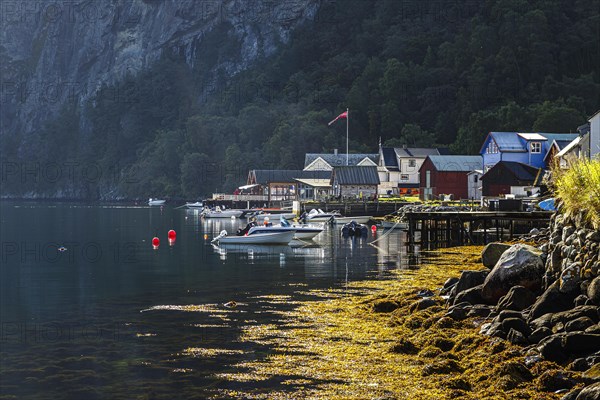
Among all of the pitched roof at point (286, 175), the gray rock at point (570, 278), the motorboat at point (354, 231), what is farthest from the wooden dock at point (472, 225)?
the pitched roof at point (286, 175)

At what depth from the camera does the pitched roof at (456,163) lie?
420 feet

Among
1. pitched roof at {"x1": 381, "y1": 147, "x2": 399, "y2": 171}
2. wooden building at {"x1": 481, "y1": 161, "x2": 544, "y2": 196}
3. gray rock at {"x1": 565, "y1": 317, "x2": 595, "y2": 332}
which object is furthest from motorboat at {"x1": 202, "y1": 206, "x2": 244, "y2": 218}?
gray rock at {"x1": 565, "y1": 317, "x2": 595, "y2": 332}

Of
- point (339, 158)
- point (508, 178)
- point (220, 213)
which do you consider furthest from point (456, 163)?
point (220, 213)

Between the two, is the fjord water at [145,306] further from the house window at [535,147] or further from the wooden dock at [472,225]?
the house window at [535,147]

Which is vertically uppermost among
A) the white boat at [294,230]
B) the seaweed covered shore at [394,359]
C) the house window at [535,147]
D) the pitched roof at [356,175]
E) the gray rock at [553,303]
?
the house window at [535,147]

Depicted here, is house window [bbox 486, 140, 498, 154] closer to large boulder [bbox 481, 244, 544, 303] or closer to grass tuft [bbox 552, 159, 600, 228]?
grass tuft [bbox 552, 159, 600, 228]

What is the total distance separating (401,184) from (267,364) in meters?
124

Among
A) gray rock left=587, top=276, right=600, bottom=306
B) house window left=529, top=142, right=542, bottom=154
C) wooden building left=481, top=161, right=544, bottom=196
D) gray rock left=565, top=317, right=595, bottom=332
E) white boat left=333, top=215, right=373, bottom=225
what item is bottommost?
gray rock left=565, top=317, right=595, bottom=332

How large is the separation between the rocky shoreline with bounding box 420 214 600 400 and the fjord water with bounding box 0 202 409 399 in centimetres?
765

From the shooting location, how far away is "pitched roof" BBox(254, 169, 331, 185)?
155 m

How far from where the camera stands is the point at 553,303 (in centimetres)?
2438

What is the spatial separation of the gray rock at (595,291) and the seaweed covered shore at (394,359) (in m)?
2.46

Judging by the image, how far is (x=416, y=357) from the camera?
2391 cm

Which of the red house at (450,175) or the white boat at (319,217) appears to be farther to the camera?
the red house at (450,175)
